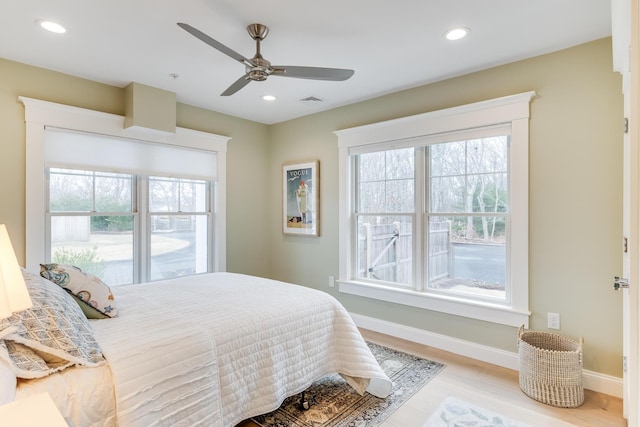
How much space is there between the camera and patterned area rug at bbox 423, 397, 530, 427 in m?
2.09

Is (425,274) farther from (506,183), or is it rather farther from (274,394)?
(274,394)

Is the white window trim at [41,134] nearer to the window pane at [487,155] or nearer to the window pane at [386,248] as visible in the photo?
the window pane at [386,248]

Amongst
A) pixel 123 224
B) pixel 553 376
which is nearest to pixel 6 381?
pixel 123 224

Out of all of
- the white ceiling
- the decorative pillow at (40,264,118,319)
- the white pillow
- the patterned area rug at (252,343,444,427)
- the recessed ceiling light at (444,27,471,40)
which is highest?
the white ceiling

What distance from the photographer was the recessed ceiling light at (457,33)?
233 centimetres

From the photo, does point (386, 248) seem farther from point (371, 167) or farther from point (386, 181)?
point (371, 167)

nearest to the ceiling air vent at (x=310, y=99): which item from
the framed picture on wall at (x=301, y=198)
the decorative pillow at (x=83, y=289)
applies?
the framed picture on wall at (x=301, y=198)

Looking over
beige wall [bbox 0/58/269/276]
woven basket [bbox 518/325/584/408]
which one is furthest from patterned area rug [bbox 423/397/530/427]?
beige wall [bbox 0/58/269/276]

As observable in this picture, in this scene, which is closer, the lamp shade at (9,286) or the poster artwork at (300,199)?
the lamp shade at (9,286)

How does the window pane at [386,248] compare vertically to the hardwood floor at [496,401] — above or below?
above

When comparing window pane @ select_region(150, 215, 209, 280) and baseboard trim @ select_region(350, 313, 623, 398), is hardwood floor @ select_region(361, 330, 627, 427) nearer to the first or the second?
baseboard trim @ select_region(350, 313, 623, 398)

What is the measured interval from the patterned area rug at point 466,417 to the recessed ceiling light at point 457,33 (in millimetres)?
2519

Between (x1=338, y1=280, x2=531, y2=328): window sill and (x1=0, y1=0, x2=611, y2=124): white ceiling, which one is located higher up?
(x1=0, y1=0, x2=611, y2=124): white ceiling

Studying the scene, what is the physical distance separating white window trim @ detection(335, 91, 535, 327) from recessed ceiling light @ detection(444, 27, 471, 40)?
0.70 m
